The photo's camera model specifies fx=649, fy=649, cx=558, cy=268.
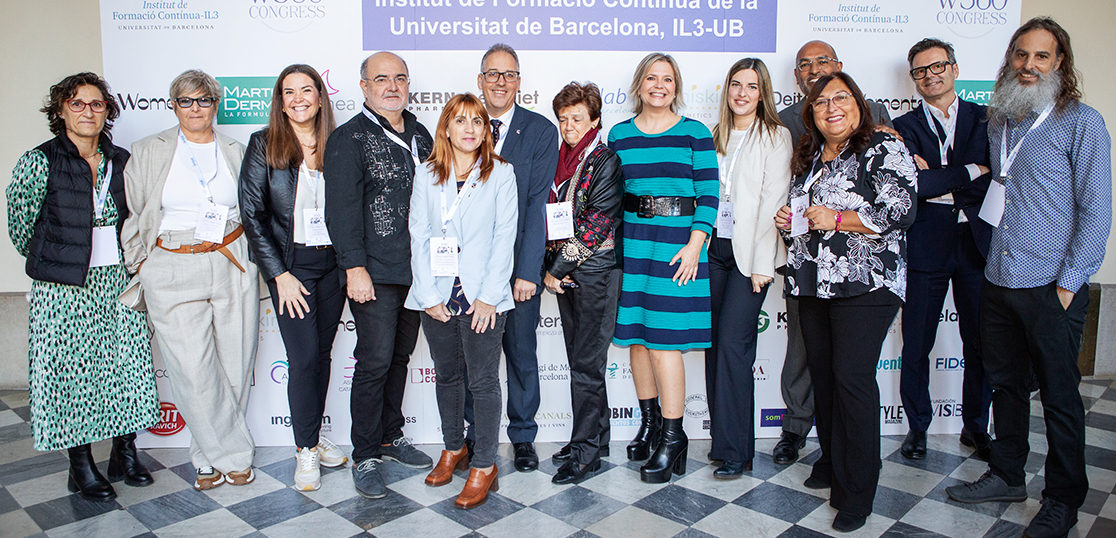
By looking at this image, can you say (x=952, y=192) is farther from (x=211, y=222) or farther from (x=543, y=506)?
(x=211, y=222)

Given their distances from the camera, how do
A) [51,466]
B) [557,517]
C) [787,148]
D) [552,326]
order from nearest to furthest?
1. [557,517]
2. [787,148]
3. [51,466]
4. [552,326]

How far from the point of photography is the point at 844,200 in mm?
2260

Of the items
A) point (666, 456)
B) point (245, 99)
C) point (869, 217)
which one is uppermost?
point (245, 99)

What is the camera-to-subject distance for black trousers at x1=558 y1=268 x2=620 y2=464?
8.86ft

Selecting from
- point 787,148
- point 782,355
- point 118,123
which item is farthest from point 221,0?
point 782,355

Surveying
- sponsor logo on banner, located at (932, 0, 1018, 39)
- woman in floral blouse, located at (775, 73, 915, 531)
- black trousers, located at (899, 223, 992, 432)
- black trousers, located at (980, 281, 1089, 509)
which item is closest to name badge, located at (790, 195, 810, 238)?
woman in floral blouse, located at (775, 73, 915, 531)

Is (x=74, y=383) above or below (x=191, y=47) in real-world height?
below

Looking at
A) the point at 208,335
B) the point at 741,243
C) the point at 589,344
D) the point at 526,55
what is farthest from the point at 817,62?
the point at 208,335

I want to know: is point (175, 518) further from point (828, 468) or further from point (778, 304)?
point (778, 304)

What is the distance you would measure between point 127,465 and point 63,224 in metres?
1.09

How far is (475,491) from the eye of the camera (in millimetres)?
2596

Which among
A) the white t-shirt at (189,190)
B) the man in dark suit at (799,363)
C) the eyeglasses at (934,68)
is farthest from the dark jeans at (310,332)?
the eyeglasses at (934,68)

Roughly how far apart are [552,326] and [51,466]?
2.47 meters

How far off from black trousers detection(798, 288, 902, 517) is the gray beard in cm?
90
